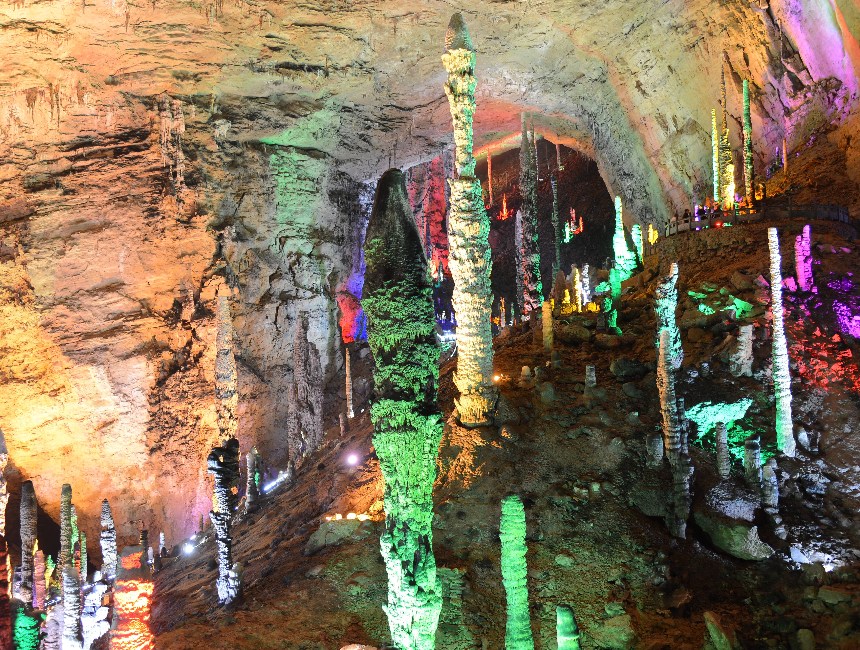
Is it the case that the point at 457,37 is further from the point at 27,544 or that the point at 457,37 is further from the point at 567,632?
the point at 27,544

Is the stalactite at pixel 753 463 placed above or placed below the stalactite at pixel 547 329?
below

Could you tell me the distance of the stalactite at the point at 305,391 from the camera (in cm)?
2202

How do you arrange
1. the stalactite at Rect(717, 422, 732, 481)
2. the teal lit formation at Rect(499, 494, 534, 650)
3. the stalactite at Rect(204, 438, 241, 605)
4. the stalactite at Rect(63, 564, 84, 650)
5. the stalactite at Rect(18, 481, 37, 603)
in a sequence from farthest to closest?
the stalactite at Rect(18, 481, 37, 603) → the stalactite at Rect(717, 422, 732, 481) → the stalactite at Rect(204, 438, 241, 605) → the stalactite at Rect(63, 564, 84, 650) → the teal lit formation at Rect(499, 494, 534, 650)

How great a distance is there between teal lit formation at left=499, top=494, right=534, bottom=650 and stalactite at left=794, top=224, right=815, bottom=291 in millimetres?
10192

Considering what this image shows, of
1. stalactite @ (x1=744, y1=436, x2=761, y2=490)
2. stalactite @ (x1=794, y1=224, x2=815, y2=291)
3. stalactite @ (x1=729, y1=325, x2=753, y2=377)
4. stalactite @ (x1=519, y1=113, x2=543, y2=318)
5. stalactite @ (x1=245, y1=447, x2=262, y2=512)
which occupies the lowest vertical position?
stalactite @ (x1=744, y1=436, x2=761, y2=490)

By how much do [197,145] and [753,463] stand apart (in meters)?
18.4

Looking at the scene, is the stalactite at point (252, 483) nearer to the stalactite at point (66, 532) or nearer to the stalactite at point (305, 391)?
the stalactite at point (305, 391)

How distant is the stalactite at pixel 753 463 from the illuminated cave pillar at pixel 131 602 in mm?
9303

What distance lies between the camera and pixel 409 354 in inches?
281

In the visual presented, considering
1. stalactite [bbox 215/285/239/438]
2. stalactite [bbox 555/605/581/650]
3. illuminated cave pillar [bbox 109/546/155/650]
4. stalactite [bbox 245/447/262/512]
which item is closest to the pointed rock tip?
stalactite [bbox 215/285/239/438]

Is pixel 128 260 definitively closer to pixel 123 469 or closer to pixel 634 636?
pixel 123 469

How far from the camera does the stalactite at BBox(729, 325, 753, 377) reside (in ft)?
41.6

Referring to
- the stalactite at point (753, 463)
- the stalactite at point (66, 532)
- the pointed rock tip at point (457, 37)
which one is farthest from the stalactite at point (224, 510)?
the stalactite at point (753, 463)

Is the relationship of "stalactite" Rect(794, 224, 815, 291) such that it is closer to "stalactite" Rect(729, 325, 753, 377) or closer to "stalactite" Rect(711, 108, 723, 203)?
"stalactite" Rect(729, 325, 753, 377)
